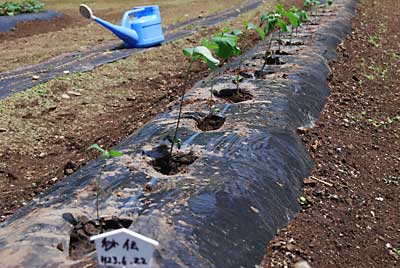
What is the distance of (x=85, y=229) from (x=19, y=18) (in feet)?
32.2

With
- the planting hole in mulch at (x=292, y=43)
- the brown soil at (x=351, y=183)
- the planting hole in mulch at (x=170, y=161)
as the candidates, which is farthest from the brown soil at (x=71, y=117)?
the brown soil at (x=351, y=183)

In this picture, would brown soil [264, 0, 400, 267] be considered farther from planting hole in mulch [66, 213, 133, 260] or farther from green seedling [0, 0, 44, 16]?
green seedling [0, 0, 44, 16]

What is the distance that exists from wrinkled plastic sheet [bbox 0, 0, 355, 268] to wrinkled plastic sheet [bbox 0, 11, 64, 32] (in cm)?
773

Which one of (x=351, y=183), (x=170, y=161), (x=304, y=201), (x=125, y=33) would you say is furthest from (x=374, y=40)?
(x=170, y=161)

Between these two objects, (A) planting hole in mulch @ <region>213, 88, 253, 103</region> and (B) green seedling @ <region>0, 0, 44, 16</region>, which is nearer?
(A) planting hole in mulch @ <region>213, 88, 253, 103</region>

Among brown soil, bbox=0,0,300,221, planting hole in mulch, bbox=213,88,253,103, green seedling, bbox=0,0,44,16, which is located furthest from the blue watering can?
green seedling, bbox=0,0,44,16

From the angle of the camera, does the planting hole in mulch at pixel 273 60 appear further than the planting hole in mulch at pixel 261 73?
Yes

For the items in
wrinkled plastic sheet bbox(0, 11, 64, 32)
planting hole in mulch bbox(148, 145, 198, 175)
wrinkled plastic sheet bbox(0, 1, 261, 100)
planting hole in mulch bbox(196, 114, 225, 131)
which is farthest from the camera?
wrinkled plastic sheet bbox(0, 11, 64, 32)

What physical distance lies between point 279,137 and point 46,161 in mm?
1696

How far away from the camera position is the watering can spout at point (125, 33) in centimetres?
692

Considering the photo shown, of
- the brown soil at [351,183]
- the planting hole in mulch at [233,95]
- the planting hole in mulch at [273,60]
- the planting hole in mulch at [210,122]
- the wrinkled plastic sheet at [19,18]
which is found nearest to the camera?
the brown soil at [351,183]

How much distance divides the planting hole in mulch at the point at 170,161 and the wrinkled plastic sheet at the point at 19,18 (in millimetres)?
8234

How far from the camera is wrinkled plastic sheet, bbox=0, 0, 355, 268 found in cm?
187

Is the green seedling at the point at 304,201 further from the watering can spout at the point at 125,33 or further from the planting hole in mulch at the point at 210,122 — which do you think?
the watering can spout at the point at 125,33
